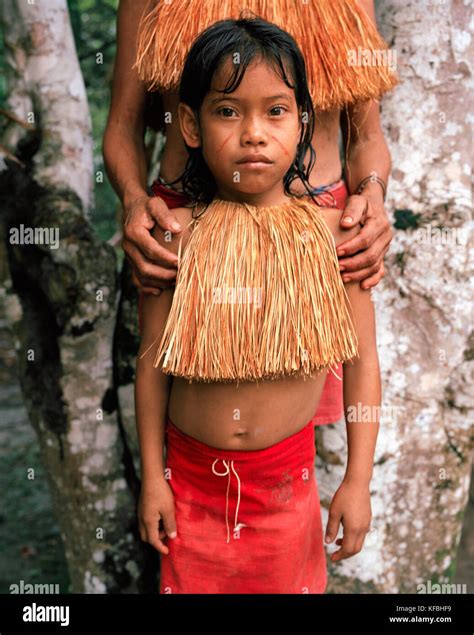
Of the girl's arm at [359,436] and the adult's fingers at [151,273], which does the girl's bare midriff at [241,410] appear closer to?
the girl's arm at [359,436]

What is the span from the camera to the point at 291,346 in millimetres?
1594

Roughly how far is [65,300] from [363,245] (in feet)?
3.69

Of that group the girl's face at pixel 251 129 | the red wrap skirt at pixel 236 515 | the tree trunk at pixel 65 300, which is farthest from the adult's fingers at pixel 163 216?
the tree trunk at pixel 65 300

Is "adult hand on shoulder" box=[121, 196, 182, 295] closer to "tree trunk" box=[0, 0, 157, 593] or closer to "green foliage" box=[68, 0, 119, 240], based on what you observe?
"tree trunk" box=[0, 0, 157, 593]

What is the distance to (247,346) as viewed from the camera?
5.21 ft

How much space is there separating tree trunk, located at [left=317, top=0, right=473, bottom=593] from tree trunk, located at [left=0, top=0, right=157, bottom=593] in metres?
0.70

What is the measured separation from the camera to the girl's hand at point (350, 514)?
177 centimetres

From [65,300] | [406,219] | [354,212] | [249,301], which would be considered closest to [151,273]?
[249,301]

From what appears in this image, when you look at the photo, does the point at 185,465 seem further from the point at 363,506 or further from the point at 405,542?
the point at 405,542

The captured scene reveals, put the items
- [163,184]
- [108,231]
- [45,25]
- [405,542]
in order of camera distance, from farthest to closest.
→ 1. [108,231]
2. [405,542]
3. [45,25]
4. [163,184]

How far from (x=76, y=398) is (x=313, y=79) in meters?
1.30

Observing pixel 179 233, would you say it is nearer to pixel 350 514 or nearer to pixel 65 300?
pixel 350 514
